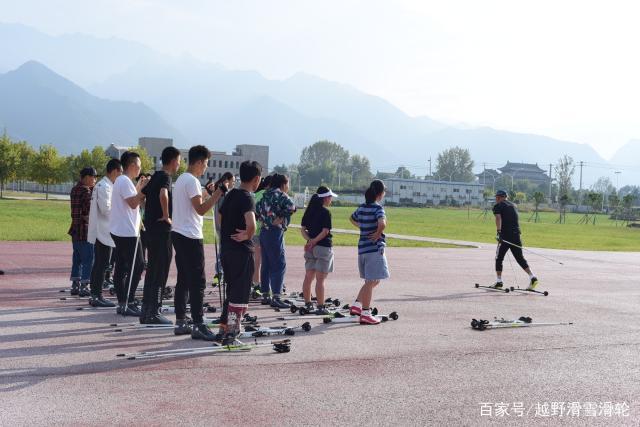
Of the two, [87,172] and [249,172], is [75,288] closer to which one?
[87,172]

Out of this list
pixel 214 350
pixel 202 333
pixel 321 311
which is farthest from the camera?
pixel 321 311

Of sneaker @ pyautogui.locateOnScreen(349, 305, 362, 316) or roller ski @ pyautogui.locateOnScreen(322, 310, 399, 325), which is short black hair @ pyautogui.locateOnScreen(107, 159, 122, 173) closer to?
roller ski @ pyautogui.locateOnScreen(322, 310, 399, 325)

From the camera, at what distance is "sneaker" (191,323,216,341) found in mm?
8406

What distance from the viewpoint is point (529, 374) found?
730 cm

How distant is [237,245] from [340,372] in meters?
1.99

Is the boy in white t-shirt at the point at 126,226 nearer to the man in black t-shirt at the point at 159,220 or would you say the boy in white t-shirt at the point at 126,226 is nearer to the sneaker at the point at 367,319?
the man in black t-shirt at the point at 159,220

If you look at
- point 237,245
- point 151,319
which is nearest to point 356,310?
point 237,245

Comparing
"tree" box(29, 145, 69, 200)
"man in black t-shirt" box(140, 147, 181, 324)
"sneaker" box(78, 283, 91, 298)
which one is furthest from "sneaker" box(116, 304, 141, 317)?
"tree" box(29, 145, 69, 200)

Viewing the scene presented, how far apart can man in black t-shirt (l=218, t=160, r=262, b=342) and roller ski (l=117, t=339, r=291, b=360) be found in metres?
0.21

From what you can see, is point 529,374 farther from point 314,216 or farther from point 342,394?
point 314,216

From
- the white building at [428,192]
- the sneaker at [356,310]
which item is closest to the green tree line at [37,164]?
the sneaker at [356,310]

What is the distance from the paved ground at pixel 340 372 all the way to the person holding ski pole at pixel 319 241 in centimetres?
90

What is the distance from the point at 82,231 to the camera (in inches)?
463

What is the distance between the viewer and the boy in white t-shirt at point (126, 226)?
9.70m
